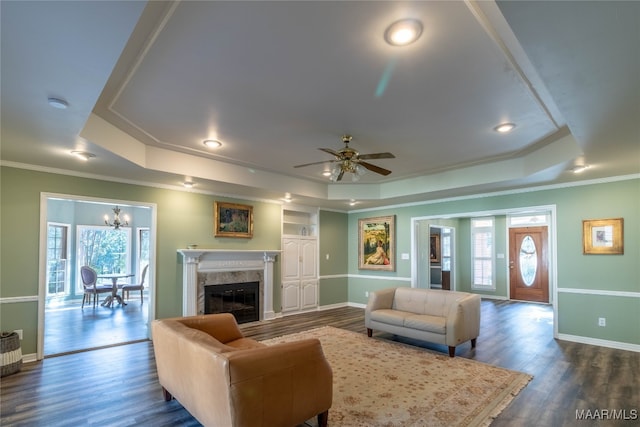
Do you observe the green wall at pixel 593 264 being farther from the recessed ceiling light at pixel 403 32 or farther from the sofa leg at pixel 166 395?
the sofa leg at pixel 166 395

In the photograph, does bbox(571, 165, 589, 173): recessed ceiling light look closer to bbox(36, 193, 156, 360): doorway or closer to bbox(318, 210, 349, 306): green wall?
bbox(318, 210, 349, 306): green wall

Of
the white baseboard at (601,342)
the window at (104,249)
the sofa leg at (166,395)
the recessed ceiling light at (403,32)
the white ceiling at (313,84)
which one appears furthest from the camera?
the window at (104,249)

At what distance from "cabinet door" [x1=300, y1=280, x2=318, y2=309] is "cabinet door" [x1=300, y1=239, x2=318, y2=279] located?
15 centimetres

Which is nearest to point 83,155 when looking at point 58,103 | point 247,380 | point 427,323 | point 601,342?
point 58,103

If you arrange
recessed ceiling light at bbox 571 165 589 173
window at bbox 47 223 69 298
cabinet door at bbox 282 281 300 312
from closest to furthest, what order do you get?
recessed ceiling light at bbox 571 165 589 173 < cabinet door at bbox 282 281 300 312 < window at bbox 47 223 69 298

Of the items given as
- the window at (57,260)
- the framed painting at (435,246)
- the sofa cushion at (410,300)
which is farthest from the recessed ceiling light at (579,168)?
the window at (57,260)

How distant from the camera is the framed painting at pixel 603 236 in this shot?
191 inches

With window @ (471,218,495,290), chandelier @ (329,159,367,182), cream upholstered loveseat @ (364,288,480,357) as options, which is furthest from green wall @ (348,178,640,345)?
window @ (471,218,495,290)

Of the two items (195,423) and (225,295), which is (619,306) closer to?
(195,423)

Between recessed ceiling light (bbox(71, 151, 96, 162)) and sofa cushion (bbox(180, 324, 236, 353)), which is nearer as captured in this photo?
sofa cushion (bbox(180, 324, 236, 353))

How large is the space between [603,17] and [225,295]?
601cm

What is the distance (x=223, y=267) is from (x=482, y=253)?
7.45 metres

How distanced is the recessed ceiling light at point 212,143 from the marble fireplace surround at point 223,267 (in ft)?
6.56

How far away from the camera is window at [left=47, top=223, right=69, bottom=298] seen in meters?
8.35
